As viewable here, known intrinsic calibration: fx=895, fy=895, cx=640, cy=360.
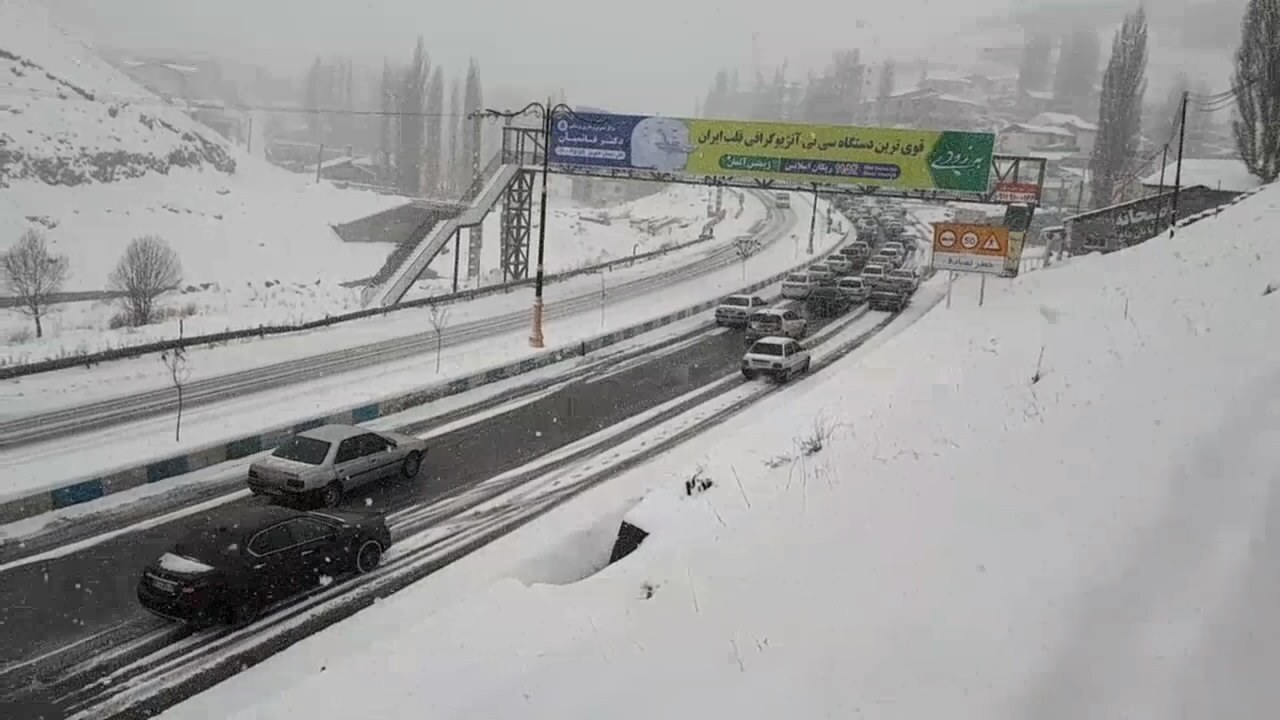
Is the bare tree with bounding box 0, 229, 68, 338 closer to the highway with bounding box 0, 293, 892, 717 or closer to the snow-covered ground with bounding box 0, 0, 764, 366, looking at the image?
the snow-covered ground with bounding box 0, 0, 764, 366

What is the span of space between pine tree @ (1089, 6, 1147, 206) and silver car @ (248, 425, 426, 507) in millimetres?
61534

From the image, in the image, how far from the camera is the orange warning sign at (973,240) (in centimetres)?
3039

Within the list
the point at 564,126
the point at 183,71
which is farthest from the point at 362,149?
the point at 564,126

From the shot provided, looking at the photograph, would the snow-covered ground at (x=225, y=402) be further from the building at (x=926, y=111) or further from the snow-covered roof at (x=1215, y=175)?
the building at (x=926, y=111)

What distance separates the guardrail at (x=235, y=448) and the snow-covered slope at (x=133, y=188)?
127ft

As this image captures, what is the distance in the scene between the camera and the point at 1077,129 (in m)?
132

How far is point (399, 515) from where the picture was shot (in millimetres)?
14750

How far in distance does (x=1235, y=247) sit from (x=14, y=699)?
28404 millimetres

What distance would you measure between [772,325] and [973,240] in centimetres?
743

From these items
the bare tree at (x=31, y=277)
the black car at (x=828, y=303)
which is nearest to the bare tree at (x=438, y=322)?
the black car at (x=828, y=303)

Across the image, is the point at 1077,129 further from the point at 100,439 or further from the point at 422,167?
the point at 100,439

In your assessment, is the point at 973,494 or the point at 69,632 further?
the point at 69,632

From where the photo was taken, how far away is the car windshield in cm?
1496

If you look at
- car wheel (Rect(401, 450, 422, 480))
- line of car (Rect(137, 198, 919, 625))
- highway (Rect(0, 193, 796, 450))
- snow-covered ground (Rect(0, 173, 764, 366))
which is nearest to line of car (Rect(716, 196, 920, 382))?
highway (Rect(0, 193, 796, 450))
